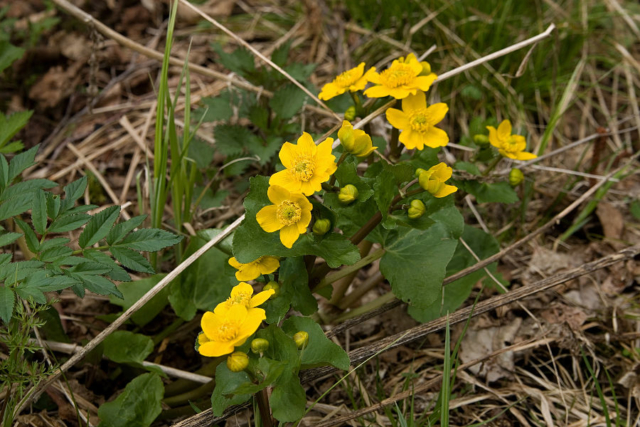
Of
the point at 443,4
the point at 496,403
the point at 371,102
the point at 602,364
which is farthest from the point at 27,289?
the point at 443,4

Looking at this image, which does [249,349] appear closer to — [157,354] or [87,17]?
[157,354]

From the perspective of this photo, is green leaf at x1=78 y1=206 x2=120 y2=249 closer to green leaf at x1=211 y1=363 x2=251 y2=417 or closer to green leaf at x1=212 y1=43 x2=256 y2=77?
green leaf at x1=211 y1=363 x2=251 y2=417

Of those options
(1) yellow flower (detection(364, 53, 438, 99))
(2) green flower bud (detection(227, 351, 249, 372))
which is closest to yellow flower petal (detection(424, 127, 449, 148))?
(1) yellow flower (detection(364, 53, 438, 99))

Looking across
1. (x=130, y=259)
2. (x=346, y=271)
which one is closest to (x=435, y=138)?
(x=346, y=271)

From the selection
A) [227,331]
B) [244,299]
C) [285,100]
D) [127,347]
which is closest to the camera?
[227,331]

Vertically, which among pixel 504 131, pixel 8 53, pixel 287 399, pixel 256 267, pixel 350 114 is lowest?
pixel 287 399

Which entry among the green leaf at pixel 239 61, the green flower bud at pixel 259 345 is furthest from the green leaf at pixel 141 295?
the green leaf at pixel 239 61

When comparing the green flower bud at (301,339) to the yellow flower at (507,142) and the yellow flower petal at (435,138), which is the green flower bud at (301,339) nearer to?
the yellow flower petal at (435,138)

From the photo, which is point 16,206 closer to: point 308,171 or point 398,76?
point 308,171
